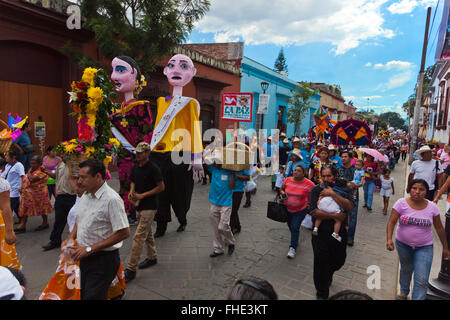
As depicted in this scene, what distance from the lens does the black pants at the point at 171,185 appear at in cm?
519

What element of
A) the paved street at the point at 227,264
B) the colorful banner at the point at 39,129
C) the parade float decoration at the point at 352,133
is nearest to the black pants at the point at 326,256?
the paved street at the point at 227,264

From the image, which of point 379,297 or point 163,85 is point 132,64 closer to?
point 379,297

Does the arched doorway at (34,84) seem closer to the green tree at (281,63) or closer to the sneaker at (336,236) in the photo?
the sneaker at (336,236)

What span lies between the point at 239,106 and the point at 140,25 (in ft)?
11.5

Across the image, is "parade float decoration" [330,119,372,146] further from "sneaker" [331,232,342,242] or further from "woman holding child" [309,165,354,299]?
"sneaker" [331,232,342,242]

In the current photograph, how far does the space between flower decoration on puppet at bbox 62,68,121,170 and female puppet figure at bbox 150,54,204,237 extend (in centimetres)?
119

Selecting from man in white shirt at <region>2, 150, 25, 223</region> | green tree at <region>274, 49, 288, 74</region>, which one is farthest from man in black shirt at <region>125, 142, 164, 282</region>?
green tree at <region>274, 49, 288, 74</region>

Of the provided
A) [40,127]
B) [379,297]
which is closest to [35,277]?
[379,297]

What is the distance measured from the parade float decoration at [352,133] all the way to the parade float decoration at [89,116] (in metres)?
5.83

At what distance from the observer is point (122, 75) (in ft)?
17.0

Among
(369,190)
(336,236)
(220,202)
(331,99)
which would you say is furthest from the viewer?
(331,99)

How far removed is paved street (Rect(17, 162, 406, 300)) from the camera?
145 inches

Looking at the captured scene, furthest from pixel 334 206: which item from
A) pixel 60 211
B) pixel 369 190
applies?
pixel 369 190

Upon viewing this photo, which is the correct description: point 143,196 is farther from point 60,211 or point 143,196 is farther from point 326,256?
point 326,256
